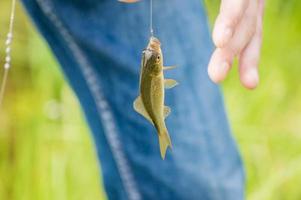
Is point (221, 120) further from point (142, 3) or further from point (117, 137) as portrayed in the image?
point (142, 3)

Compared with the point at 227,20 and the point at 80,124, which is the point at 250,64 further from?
the point at 80,124

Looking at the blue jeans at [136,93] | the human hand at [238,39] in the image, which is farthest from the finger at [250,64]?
the blue jeans at [136,93]

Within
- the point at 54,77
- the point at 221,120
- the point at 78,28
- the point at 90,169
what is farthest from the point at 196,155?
the point at 54,77

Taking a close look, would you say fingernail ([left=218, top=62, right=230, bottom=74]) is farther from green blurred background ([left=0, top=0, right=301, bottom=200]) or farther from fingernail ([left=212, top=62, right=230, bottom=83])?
green blurred background ([left=0, top=0, right=301, bottom=200])

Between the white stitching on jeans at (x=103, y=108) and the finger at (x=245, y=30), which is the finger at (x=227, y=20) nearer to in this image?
the finger at (x=245, y=30)

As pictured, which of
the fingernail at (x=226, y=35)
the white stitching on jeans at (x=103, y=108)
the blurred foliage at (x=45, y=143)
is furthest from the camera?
the blurred foliage at (x=45, y=143)

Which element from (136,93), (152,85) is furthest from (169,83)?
(136,93)
